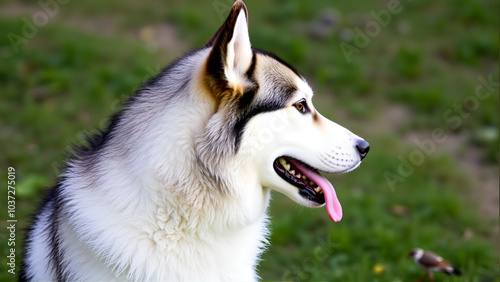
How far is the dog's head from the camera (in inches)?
91.7

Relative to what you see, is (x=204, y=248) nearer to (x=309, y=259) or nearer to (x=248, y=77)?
(x=248, y=77)

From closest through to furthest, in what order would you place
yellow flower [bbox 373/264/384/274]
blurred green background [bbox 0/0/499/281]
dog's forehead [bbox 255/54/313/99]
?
1. dog's forehead [bbox 255/54/313/99]
2. yellow flower [bbox 373/264/384/274]
3. blurred green background [bbox 0/0/499/281]

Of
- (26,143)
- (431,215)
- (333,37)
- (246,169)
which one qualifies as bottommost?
(26,143)

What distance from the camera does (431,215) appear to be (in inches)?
194

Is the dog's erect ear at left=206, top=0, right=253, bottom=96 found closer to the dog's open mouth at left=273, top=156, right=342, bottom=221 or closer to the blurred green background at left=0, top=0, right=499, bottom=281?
the dog's open mouth at left=273, top=156, right=342, bottom=221

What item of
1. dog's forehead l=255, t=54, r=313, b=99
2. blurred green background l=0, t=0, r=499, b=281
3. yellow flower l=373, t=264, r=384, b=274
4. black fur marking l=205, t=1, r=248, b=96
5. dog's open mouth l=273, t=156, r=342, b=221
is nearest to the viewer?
black fur marking l=205, t=1, r=248, b=96

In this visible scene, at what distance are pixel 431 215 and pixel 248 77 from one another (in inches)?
127

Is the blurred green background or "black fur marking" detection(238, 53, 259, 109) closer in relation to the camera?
"black fur marking" detection(238, 53, 259, 109)

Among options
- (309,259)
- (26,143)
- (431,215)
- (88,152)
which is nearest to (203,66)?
(88,152)

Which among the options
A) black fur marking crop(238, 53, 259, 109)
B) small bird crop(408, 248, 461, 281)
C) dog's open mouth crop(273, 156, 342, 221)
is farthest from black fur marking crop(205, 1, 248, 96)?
small bird crop(408, 248, 461, 281)

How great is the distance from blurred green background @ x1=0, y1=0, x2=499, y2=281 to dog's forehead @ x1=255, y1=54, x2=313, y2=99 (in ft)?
5.99

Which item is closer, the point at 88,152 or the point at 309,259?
the point at 88,152

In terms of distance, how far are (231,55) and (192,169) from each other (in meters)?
0.55

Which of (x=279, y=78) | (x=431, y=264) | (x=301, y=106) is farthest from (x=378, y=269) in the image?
(x=279, y=78)
